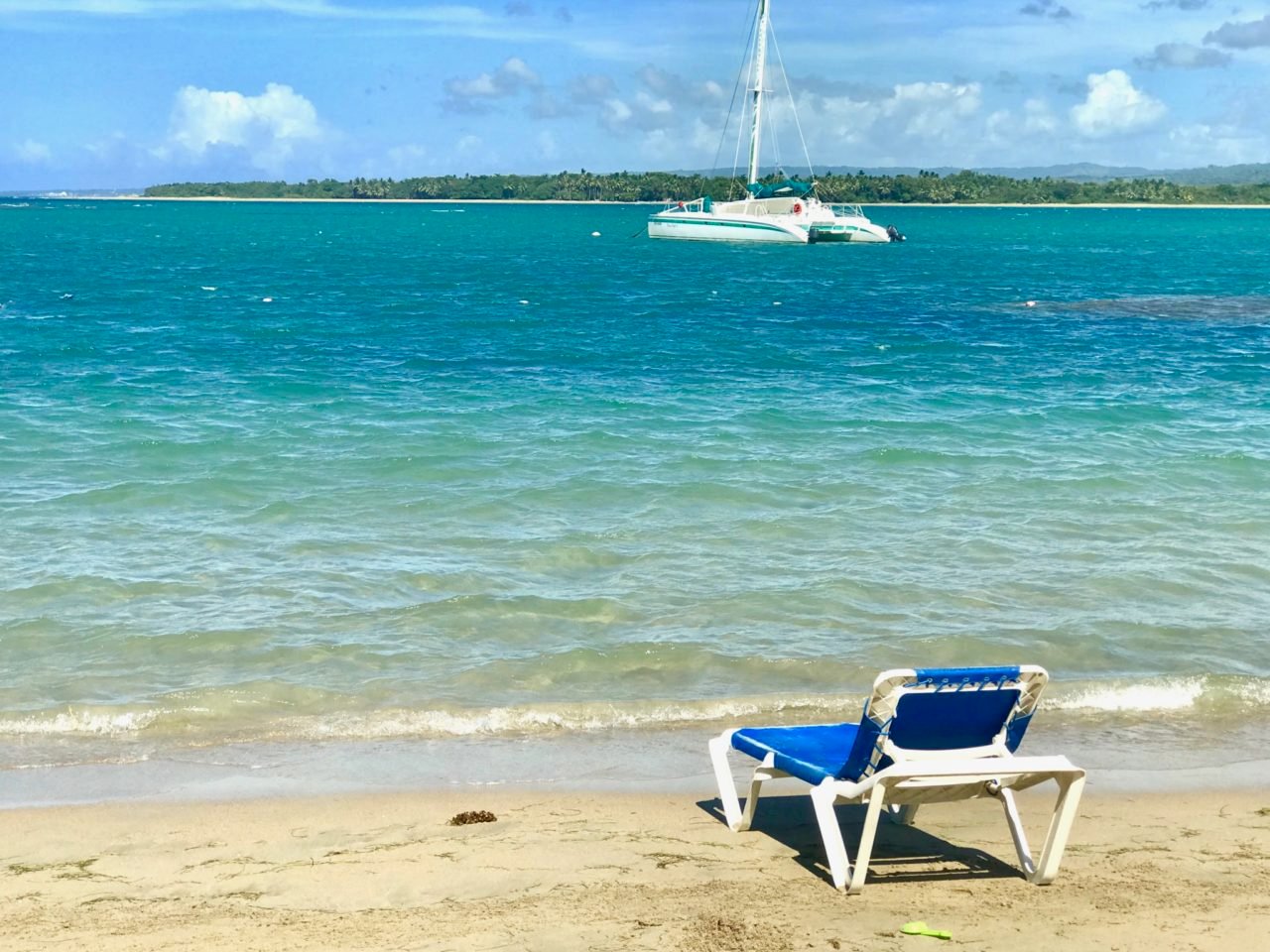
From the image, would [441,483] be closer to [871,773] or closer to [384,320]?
[871,773]

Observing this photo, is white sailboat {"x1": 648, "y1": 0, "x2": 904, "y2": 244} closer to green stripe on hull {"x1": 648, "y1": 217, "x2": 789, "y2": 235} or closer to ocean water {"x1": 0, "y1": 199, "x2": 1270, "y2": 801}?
green stripe on hull {"x1": 648, "y1": 217, "x2": 789, "y2": 235}

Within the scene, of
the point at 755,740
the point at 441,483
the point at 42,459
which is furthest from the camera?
the point at 42,459

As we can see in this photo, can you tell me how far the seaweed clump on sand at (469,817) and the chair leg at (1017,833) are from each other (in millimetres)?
2426

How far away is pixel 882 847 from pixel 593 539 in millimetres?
6322

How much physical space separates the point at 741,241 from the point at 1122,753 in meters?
69.9

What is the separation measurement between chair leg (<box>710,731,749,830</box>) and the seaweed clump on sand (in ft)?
3.67

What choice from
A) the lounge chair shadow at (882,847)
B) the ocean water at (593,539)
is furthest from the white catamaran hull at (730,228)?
the lounge chair shadow at (882,847)

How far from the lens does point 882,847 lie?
663 centimetres

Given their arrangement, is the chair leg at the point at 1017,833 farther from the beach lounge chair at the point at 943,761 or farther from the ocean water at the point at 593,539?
the ocean water at the point at 593,539

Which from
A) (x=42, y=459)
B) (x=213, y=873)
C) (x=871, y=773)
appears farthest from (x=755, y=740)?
(x=42, y=459)

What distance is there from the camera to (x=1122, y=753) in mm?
8062

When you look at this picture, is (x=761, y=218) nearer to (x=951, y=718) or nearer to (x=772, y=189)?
(x=772, y=189)

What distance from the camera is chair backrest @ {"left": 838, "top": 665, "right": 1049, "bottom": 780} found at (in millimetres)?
5898

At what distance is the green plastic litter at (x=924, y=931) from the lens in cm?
558
